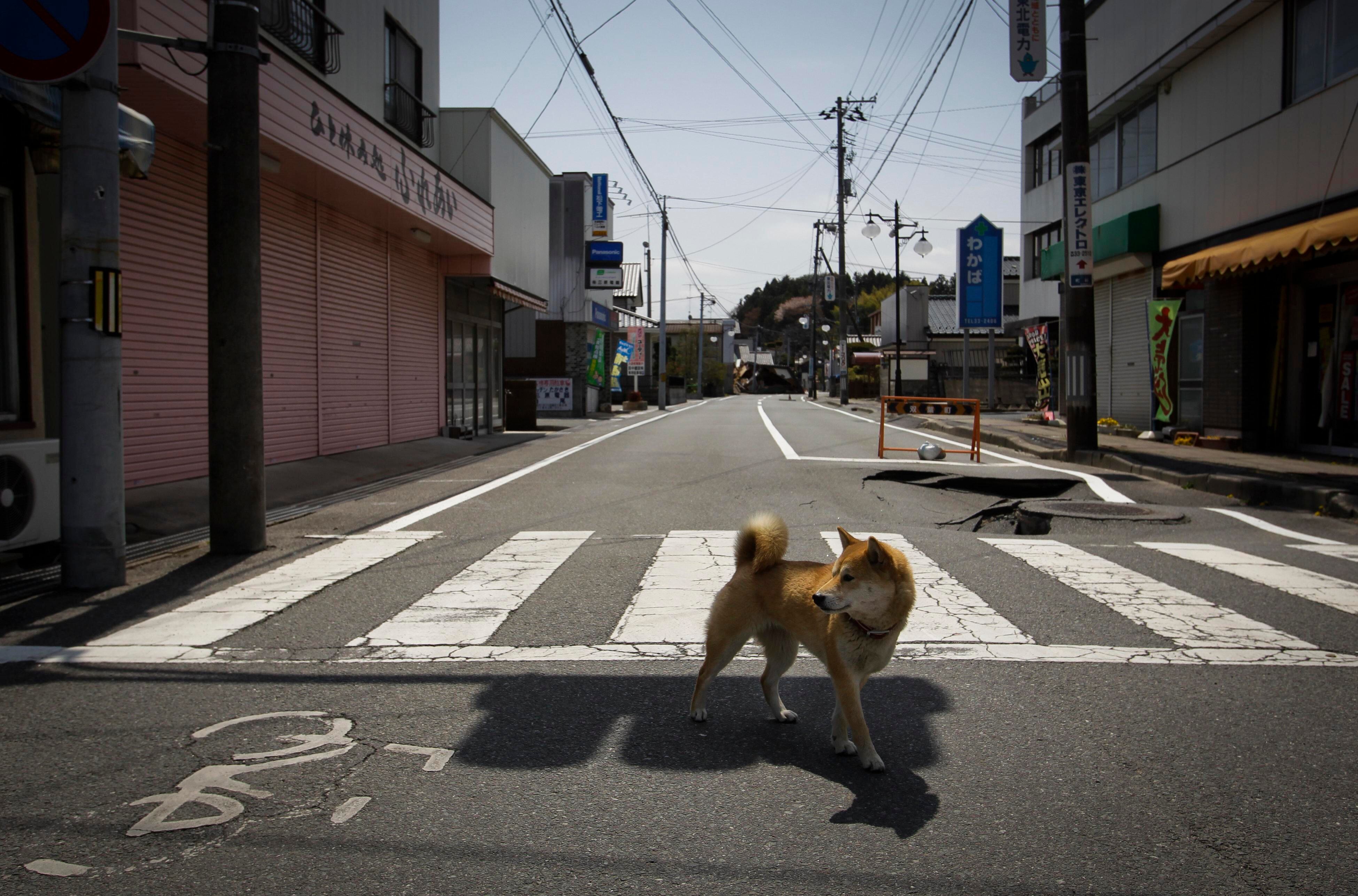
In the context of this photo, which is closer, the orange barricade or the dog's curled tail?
the dog's curled tail

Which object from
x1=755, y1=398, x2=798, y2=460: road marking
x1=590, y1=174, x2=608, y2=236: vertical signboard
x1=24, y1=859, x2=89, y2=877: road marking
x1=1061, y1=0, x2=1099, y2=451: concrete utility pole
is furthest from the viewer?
x1=590, y1=174, x2=608, y2=236: vertical signboard

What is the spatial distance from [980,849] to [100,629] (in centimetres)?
478

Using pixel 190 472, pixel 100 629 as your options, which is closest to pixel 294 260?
pixel 190 472

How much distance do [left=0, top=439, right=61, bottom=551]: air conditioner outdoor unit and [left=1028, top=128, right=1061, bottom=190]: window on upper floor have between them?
27932 mm

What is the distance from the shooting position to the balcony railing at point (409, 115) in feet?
59.2

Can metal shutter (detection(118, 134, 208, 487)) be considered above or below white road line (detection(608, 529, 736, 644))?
above

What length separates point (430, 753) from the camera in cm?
355

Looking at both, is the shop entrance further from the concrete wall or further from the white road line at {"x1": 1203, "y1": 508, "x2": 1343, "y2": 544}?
the white road line at {"x1": 1203, "y1": 508, "x2": 1343, "y2": 544}

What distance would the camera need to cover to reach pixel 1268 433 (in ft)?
53.0

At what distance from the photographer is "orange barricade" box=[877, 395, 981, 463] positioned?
49.9ft

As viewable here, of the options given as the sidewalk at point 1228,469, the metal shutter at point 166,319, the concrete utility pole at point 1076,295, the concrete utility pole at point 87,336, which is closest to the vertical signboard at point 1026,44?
the concrete utility pole at point 1076,295

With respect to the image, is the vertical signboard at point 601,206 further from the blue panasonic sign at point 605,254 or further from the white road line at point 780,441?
the white road line at point 780,441

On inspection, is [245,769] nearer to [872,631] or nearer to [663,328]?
[872,631]

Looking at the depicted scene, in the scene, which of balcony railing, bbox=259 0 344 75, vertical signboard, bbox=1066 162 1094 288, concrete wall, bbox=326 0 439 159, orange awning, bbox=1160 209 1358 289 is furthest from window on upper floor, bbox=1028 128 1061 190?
balcony railing, bbox=259 0 344 75
